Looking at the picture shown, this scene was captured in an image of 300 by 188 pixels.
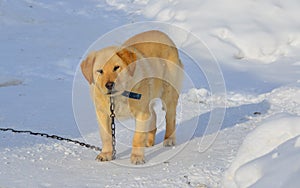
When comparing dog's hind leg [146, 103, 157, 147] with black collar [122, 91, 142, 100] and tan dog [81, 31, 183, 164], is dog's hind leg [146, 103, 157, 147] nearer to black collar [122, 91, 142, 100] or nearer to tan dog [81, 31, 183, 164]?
tan dog [81, 31, 183, 164]

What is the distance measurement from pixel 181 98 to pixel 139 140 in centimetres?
186

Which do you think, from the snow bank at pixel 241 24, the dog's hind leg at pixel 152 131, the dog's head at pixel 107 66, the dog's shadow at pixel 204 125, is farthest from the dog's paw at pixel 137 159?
the snow bank at pixel 241 24

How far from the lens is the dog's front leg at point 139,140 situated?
4121 mm

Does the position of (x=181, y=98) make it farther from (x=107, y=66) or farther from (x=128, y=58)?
(x=107, y=66)

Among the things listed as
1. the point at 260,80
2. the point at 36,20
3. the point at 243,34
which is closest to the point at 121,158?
the point at 260,80

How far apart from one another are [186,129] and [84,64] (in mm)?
1495

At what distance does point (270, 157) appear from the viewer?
10.2 ft

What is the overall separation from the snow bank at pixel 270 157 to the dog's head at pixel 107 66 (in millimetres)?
915

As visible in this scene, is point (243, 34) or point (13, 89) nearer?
point (13, 89)

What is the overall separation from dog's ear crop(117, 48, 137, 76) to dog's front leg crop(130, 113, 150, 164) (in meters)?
0.42

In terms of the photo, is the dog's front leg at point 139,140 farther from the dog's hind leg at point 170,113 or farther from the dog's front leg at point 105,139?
the dog's hind leg at point 170,113

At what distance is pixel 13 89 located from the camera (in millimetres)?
6168

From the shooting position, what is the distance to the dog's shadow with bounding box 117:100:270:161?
455cm

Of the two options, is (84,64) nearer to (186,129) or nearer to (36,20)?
(186,129)
